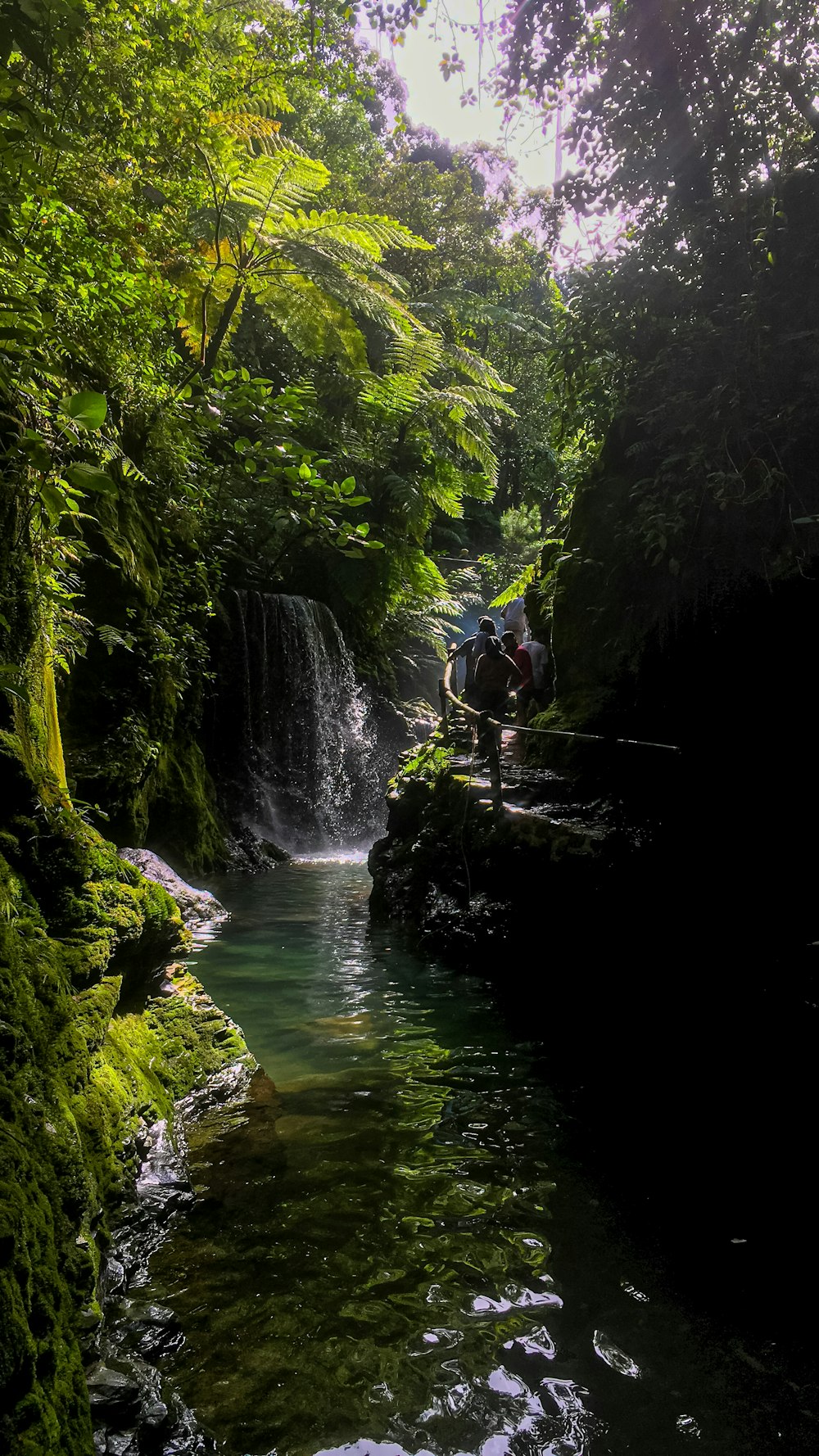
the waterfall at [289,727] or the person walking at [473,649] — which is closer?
the person walking at [473,649]

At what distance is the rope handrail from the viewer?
5026mm

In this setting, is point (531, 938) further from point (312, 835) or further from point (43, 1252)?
point (312, 835)

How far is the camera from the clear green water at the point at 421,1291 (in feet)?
6.99

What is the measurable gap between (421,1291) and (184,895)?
5.69 m

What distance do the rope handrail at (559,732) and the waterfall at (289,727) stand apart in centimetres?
412

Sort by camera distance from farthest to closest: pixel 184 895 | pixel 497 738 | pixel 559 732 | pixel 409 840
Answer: pixel 409 840, pixel 184 895, pixel 497 738, pixel 559 732

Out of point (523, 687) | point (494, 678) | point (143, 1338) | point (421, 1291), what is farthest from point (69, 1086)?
point (523, 687)

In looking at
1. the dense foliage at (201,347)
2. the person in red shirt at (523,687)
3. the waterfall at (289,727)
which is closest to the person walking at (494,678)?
the person in red shirt at (523,687)

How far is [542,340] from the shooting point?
20.1m

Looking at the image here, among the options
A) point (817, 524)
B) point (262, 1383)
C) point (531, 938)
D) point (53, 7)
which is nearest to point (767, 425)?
point (817, 524)

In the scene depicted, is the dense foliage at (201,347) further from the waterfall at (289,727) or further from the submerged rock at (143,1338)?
the submerged rock at (143,1338)

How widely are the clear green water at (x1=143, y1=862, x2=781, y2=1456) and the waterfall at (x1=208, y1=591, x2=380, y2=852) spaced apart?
842cm

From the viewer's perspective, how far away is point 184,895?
307 inches

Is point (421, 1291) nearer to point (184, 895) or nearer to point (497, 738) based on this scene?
point (497, 738)
